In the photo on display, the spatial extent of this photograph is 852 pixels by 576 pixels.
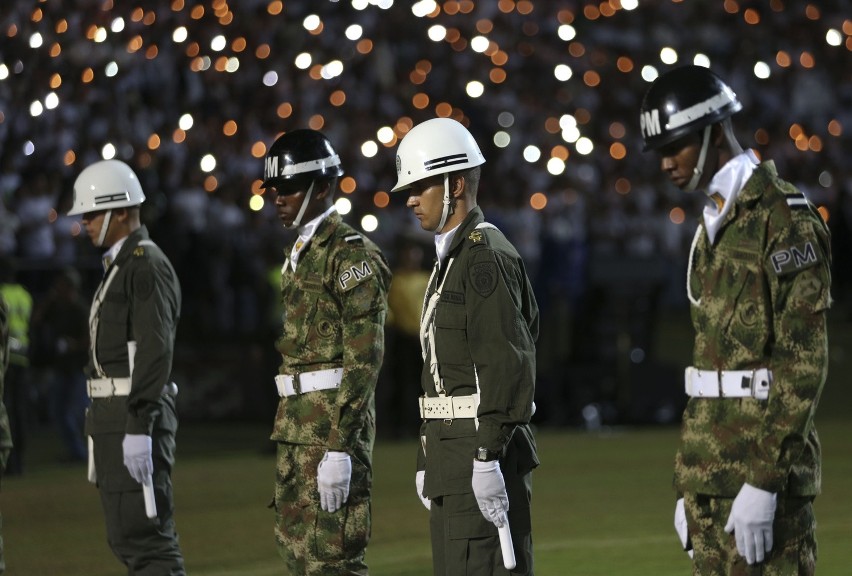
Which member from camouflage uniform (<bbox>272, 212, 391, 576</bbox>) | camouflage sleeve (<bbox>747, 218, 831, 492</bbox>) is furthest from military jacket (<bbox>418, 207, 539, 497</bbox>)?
camouflage sleeve (<bbox>747, 218, 831, 492</bbox>)

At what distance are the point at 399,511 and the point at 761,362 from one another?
731 cm

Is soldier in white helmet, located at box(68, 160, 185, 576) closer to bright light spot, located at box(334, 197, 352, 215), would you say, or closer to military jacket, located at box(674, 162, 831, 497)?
military jacket, located at box(674, 162, 831, 497)

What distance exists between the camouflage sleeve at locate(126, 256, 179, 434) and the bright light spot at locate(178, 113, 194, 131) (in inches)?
440

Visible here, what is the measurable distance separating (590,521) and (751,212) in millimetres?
6725

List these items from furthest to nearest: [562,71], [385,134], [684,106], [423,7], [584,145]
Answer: [584,145] < [562,71] < [385,134] < [423,7] < [684,106]

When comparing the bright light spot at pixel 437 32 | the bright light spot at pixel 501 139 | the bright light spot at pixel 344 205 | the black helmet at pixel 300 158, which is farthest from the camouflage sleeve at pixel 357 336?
the bright light spot at pixel 501 139

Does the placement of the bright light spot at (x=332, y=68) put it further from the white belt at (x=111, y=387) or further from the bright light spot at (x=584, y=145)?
the white belt at (x=111, y=387)

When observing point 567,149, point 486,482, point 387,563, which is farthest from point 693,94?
point 567,149

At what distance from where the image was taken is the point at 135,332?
24.2 feet

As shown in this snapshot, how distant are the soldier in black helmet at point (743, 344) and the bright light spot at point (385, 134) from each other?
50.7 feet

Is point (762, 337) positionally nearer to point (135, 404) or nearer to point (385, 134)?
point (135, 404)

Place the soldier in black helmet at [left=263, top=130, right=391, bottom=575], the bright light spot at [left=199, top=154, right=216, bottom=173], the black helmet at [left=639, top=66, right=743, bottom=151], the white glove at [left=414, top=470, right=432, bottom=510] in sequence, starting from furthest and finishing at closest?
the bright light spot at [left=199, top=154, right=216, bottom=173]
the soldier in black helmet at [left=263, top=130, right=391, bottom=575]
the white glove at [left=414, top=470, right=432, bottom=510]
the black helmet at [left=639, top=66, right=743, bottom=151]

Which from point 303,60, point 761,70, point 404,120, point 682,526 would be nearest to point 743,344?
point 682,526

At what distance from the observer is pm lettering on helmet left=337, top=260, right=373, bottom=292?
6.58 metres
